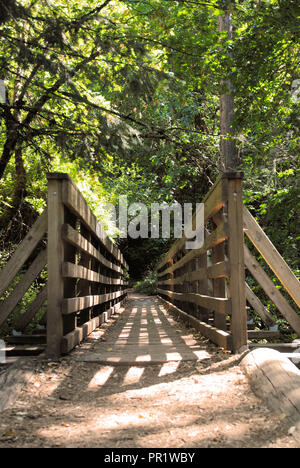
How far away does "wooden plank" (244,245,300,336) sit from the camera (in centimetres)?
404

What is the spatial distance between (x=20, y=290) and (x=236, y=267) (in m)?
2.05

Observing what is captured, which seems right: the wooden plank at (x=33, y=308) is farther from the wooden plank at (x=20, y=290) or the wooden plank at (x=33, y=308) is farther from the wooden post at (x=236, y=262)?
the wooden post at (x=236, y=262)

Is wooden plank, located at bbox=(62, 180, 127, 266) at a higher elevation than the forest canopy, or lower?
lower

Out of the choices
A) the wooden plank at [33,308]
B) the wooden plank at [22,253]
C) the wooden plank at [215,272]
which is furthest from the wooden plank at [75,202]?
the wooden plank at [215,272]

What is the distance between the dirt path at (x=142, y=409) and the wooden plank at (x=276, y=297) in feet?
2.60

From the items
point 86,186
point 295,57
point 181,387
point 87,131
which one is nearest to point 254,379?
point 181,387

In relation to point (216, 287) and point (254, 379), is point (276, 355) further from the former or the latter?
point (216, 287)

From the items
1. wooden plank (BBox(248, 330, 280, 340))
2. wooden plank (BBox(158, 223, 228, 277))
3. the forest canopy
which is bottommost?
wooden plank (BBox(248, 330, 280, 340))

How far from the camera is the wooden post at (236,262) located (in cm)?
358

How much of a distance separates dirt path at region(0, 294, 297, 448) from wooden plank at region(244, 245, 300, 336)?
792 millimetres

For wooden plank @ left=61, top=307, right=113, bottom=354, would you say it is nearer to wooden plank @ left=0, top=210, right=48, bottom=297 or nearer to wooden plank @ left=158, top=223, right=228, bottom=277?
wooden plank @ left=0, top=210, right=48, bottom=297

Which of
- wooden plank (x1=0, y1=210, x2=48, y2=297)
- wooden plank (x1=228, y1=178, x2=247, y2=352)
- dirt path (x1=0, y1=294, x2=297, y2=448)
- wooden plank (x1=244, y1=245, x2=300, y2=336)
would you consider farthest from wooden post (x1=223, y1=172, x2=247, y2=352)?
wooden plank (x1=0, y1=210, x2=48, y2=297)
